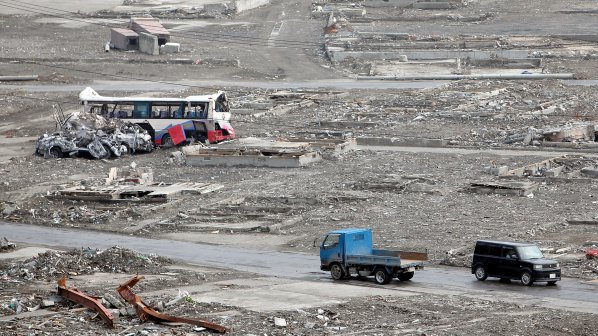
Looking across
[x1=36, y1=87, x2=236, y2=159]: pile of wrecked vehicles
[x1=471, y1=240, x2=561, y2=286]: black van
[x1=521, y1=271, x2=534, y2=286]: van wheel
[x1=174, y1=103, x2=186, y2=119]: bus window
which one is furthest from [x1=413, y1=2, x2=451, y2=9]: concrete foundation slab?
[x1=521, y1=271, x2=534, y2=286]: van wheel

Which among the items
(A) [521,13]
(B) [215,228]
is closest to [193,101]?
(B) [215,228]

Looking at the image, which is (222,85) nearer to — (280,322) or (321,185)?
(321,185)

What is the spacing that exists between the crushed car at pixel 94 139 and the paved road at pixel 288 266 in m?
11.5

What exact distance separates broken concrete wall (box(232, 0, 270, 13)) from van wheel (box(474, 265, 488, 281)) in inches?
2866

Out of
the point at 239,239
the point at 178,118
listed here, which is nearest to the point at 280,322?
the point at 239,239

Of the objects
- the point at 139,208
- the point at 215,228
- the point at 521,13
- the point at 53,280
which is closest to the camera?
the point at 53,280

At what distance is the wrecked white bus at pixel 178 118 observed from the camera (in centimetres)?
5616

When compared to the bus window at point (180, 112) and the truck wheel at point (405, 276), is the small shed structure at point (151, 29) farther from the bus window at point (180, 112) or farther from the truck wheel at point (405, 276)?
the truck wheel at point (405, 276)

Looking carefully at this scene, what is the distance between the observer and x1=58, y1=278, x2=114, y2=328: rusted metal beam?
88.2ft

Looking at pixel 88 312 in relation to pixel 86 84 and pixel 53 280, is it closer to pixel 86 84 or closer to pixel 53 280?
pixel 53 280

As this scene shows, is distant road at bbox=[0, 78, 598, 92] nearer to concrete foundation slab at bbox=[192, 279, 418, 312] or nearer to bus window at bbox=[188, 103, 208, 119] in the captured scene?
bus window at bbox=[188, 103, 208, 119]

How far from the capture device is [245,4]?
106 m

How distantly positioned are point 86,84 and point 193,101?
67.8ft

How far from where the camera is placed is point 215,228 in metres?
40.4
